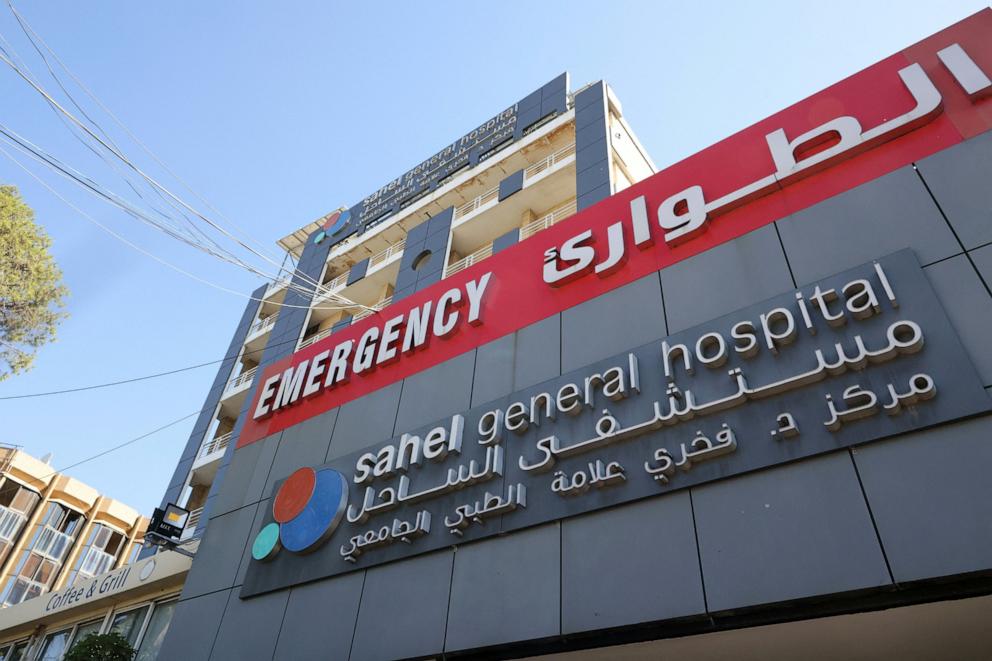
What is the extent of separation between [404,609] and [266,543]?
3584 mm

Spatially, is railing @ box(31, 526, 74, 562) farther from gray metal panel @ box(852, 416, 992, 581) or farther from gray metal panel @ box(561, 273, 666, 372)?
gray metal panel @ box(852, 416, 992, 581)

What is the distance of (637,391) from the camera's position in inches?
333

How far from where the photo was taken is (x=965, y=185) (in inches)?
297

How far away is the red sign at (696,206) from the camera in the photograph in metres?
8.55

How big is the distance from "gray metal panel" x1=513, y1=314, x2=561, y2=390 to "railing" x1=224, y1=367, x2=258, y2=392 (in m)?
18.7

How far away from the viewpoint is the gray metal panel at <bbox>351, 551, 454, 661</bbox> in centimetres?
841

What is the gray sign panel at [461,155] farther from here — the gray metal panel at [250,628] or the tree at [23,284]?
the gray metal panel at [250,628]

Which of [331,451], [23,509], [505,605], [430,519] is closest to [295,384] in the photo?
[331,451]

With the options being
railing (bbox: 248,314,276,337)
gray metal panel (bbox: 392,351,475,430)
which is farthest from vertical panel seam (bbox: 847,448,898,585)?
railing (bbox: 248,314,276,337)

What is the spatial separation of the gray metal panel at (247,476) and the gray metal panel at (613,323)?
685cm

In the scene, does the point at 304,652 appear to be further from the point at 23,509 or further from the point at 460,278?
the point at 23,509

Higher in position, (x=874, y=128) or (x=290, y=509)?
(x=874, y=128)

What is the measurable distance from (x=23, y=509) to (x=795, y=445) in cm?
4183

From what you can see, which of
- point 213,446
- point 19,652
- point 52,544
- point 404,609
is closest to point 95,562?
point 52,544
